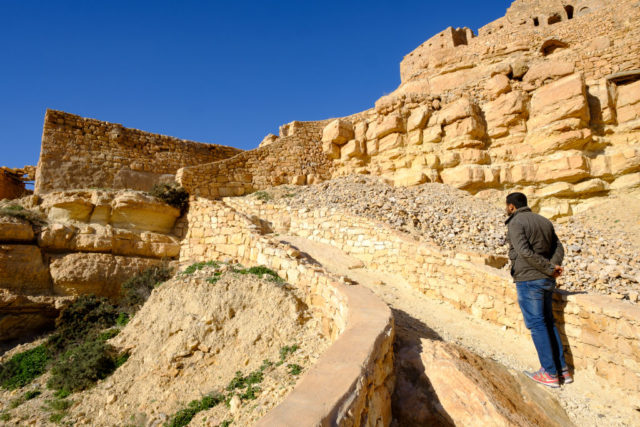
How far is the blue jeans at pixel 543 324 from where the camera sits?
4.20 metres

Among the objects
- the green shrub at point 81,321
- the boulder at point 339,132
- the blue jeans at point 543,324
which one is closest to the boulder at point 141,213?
the green shrub at point 81,321

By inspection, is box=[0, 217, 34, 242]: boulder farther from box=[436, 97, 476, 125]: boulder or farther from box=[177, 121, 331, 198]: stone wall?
box=[436, 97, 476, 125]: boulder

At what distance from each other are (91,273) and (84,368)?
316 centimetres

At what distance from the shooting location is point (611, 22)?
12.8 m

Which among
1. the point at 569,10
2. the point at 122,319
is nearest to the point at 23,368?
the point at 122,319

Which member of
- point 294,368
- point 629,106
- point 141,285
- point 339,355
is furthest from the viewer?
point 629,106

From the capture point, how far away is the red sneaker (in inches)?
161

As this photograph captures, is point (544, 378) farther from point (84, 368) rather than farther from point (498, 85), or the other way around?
point (498, 85)

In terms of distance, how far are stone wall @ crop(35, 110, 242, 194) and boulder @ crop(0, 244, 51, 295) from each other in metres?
4.06

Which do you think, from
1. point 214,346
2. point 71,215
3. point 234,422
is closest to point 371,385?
point 234,422

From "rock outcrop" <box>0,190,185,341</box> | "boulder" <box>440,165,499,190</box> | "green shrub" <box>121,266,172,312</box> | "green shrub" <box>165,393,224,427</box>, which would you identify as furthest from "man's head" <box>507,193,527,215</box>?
"rock outcrop" <box>0,190,185,341</box>

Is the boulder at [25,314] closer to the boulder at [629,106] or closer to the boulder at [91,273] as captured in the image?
the boulder at [91,273]

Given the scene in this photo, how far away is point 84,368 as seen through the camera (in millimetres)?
5371

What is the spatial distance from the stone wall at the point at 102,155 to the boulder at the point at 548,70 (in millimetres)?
13913
